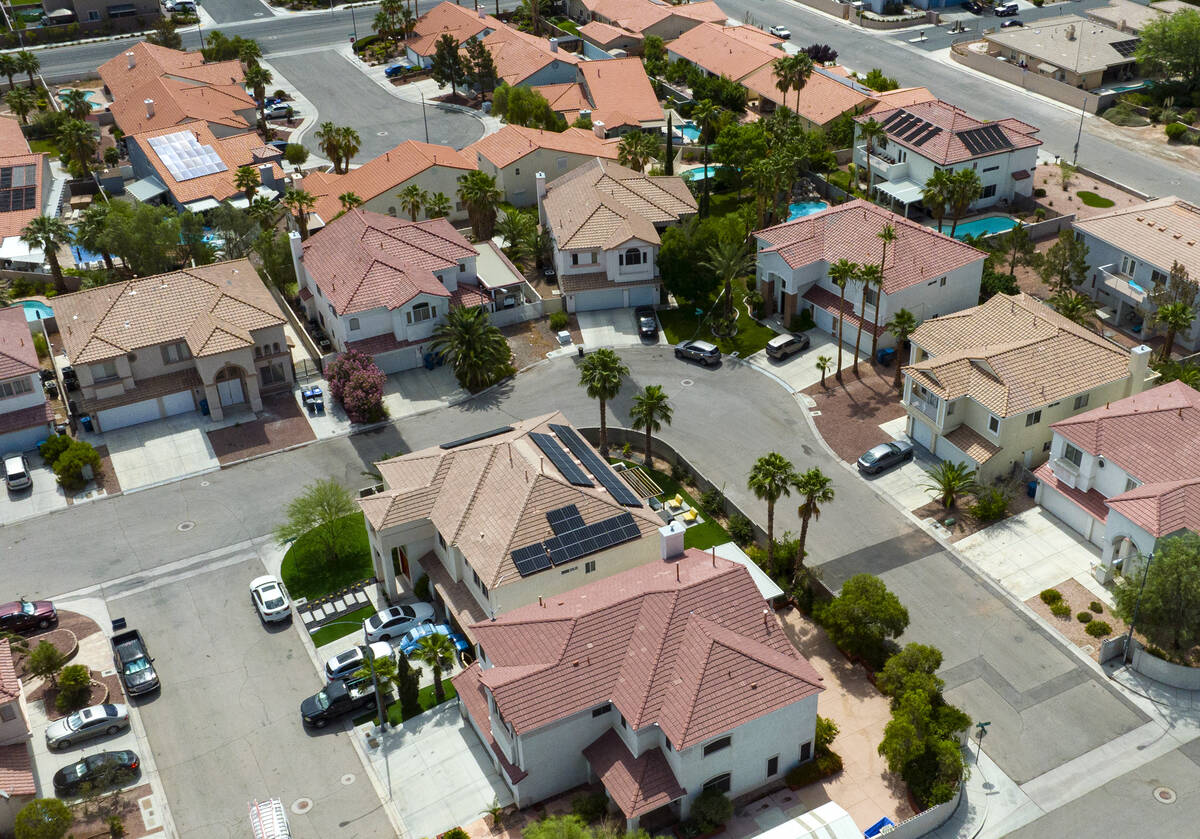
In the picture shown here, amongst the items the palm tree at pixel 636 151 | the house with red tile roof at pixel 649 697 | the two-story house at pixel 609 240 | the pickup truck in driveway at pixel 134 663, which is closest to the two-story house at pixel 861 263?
the two-story house at pixel 609 240

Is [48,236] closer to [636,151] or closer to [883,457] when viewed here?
[636,151]

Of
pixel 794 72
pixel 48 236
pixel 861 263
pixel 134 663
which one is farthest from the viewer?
pixel 794 72

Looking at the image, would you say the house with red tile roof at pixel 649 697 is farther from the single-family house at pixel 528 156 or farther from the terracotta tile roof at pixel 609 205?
the single-family house at pixel 528 156

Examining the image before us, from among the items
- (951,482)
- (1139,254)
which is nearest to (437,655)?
(951,482)

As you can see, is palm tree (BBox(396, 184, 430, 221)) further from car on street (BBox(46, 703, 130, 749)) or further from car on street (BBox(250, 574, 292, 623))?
car on street (BBox(46, 703, 130, 749))

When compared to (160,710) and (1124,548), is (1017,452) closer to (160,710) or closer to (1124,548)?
(1124,548)

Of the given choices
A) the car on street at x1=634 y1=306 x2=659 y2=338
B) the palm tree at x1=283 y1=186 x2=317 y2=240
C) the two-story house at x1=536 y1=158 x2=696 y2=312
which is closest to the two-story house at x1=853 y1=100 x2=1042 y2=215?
the two-story house at x1=536 y1=158 x2=696 y2=312

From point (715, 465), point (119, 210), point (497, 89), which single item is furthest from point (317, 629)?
point (497, 89)
